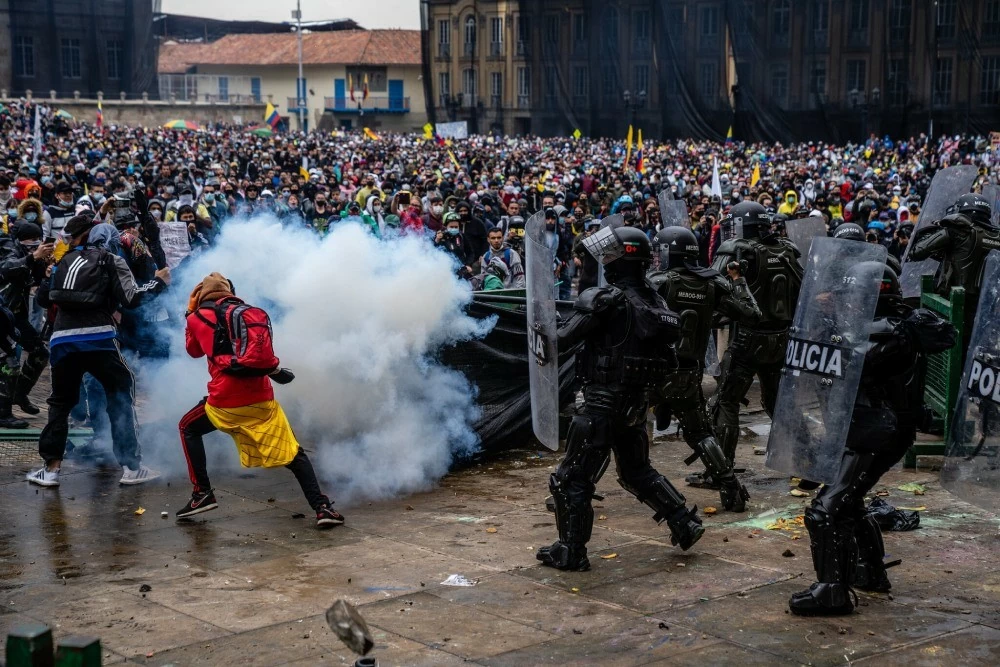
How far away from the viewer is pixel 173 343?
8.32 metres

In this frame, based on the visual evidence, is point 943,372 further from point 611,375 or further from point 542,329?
point 542,329

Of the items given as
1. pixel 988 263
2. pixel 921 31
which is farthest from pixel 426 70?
pixel 988 263

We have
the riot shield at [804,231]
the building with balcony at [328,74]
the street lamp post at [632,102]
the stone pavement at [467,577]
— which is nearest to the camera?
the stone pavement at [467,577]

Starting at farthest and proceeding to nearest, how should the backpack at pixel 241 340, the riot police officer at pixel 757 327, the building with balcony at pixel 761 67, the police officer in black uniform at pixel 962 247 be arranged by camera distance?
the building with balcony at pixel 761 67, the police officer in black uniform at pixel 962 247, the riot police officer at pixel 757 327, the backpack at pixel 241 340

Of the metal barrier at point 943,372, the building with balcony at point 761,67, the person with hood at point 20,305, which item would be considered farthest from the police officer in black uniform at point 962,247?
the building with balcony at point 761,67

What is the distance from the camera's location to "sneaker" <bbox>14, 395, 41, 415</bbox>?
9562 millimetres

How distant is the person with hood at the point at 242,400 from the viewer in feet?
22.4

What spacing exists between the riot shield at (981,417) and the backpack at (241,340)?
351 cm

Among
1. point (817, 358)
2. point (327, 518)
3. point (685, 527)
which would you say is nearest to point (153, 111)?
point (327, 518)

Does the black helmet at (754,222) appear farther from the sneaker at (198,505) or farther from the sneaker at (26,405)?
the sneaker at (26,405)

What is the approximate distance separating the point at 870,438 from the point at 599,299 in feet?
4.55

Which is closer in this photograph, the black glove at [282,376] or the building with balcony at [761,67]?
the black glove at [282,376]

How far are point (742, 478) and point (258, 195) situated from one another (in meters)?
12.6

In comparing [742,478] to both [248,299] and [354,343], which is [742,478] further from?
[248,299]
